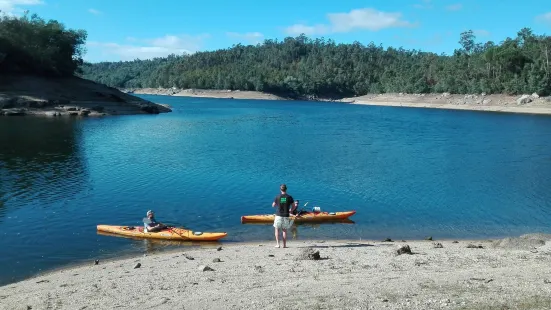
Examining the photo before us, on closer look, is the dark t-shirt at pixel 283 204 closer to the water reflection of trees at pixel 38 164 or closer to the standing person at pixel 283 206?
the standing person at pixel 283 206

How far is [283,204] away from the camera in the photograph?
17.2 metres

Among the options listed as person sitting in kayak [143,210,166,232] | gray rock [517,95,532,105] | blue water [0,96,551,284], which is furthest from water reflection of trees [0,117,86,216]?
gray rock [517,95,532,105]

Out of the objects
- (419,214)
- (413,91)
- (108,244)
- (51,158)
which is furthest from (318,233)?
(413,91)

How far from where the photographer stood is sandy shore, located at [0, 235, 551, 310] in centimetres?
1016

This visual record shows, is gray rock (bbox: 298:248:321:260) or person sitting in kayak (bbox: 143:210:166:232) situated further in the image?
person sitting in kayak (bbox: 143:210:166:232)

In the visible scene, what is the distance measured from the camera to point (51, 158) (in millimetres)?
40375

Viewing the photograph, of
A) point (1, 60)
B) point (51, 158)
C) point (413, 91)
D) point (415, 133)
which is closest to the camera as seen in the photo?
point (51, 158)

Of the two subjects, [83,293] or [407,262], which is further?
[407,262]

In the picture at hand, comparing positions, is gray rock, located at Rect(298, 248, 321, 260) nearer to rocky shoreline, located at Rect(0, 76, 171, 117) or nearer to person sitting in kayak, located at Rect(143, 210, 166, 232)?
person sitting in kayak, located at Rect(143, 210, 166, 232)

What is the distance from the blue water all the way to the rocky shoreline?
21351 millimetres

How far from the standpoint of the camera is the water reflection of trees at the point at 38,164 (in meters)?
28.3

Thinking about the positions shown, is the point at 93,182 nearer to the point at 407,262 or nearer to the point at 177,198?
the point at 177,198

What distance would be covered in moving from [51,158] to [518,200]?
35.7 m

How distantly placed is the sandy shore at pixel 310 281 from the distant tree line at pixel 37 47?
86675mm
